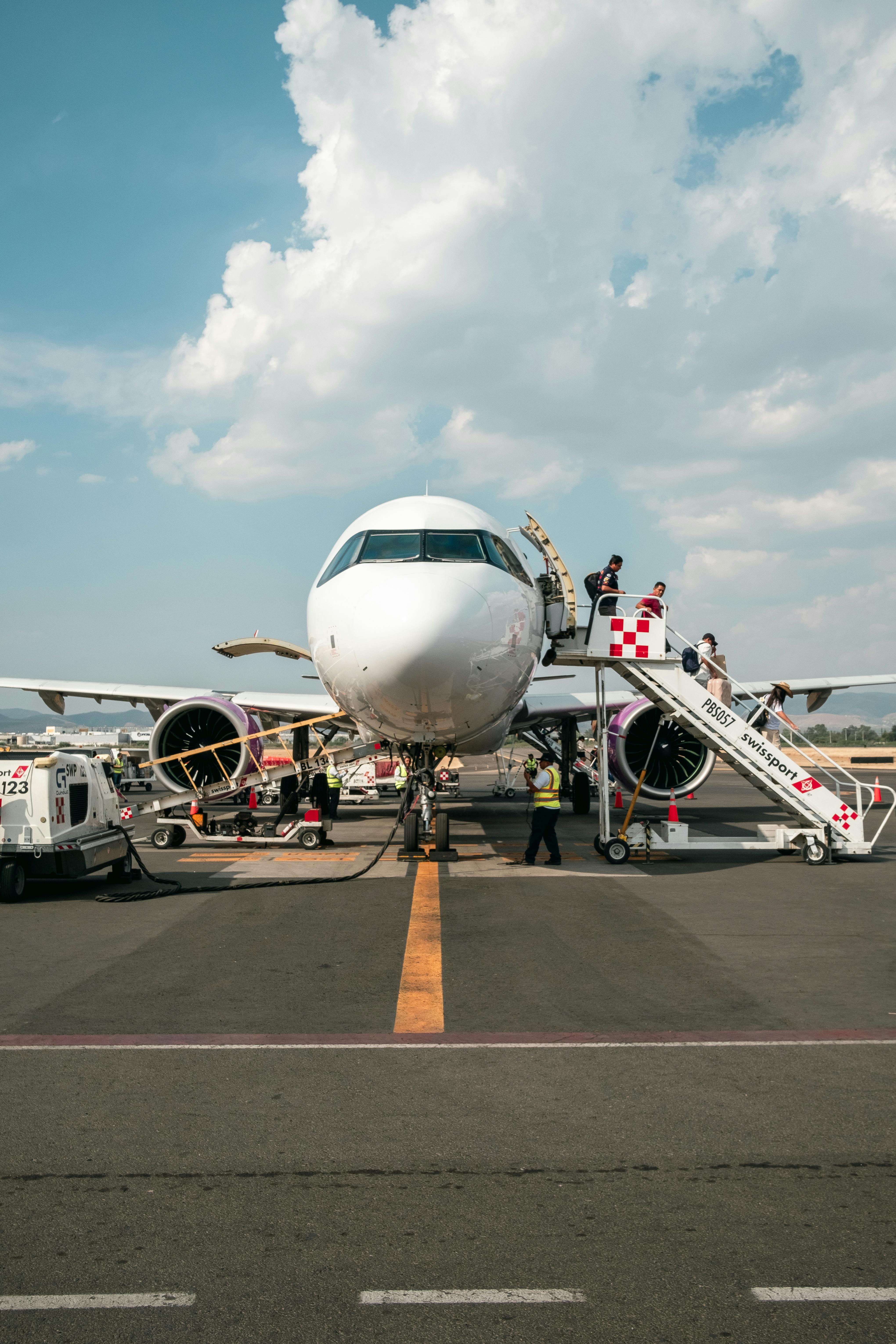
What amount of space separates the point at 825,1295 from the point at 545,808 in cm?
999

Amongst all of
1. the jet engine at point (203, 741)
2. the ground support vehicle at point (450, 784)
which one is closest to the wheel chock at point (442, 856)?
the jet engine at point (203, 741)

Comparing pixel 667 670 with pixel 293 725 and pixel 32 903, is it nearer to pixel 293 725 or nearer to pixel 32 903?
pixel 293 725

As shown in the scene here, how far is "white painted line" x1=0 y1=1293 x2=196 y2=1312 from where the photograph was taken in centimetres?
305

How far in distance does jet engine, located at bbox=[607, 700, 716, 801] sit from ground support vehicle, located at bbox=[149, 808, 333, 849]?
17.7 feet

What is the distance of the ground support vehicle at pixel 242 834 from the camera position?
15578 millimetres

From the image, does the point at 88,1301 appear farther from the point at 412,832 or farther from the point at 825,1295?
the point at 412,832

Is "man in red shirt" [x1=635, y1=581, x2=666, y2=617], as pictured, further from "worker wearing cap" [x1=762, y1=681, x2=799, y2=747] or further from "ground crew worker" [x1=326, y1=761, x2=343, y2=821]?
"ground crew worker" [x1=326, y1=761, x2=343, y2=821]

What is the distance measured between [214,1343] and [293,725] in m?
12.6

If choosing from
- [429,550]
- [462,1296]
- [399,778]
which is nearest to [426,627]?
[429,550]

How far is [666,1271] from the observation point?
10.6 ft

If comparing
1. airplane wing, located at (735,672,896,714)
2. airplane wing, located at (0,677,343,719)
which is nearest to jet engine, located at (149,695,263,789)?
airplane wing, located at (0,677,343,719)

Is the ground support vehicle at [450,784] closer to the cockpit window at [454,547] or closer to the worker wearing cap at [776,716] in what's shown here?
the worker wearing cap at [776,716]

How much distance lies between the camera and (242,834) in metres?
15.6

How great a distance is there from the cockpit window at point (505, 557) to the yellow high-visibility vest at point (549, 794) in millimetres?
2576
